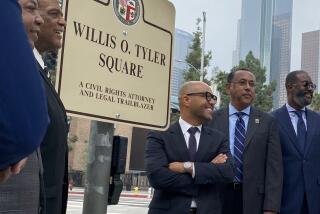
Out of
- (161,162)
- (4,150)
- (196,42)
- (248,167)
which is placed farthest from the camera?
(196,42)

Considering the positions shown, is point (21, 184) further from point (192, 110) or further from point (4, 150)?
point (192, 110)

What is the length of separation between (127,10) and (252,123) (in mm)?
1894

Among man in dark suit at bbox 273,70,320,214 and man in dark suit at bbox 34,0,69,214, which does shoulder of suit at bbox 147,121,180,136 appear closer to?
man in dark suit at bbox 273,70,320,214

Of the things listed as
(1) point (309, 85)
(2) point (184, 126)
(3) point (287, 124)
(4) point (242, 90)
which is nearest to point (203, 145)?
(2) point (184, 126)

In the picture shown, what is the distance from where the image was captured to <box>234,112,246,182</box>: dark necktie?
13.5 feet

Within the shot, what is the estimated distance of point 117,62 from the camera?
2686 millimetres

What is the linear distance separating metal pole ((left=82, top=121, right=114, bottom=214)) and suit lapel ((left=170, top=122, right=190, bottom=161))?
924mm

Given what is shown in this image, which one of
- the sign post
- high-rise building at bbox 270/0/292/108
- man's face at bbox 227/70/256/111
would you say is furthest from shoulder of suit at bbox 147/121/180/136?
high-rise building at bbox 270/0/292/108

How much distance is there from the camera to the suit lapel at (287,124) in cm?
431

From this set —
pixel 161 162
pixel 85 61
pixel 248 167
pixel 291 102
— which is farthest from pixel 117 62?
pixel 291 102

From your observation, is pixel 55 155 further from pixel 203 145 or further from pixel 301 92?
pixel 301 92

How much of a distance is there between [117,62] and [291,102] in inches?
92.4

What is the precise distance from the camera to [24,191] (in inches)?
68.6

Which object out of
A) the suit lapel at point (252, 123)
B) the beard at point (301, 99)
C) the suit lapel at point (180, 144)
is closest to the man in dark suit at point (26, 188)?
the suit lapel at point (180, 144)
